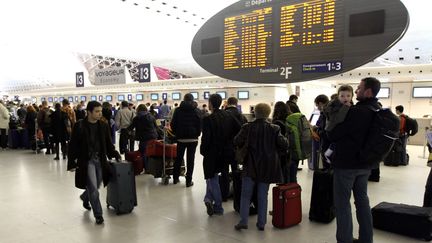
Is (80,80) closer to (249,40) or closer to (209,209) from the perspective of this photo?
(249,40)

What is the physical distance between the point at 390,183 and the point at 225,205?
323 centimetres

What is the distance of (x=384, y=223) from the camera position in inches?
139

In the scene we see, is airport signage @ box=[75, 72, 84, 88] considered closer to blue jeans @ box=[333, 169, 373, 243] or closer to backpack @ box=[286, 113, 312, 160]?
backpack @ box=[286, 113, 312, 160]

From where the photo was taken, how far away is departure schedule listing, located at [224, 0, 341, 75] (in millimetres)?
3781

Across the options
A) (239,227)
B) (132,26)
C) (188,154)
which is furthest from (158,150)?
(132,26)

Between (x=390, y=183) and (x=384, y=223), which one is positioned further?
(x=390, y=183)

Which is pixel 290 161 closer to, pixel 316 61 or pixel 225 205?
pixel 225 205

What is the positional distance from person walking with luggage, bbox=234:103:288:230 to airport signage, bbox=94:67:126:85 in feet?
23.6

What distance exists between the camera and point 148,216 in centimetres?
398

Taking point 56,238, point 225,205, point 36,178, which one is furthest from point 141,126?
point 56,238

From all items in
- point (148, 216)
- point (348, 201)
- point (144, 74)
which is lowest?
point (148, 216)

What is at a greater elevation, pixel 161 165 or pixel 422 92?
pixel 422 92

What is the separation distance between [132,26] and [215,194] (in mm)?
16213

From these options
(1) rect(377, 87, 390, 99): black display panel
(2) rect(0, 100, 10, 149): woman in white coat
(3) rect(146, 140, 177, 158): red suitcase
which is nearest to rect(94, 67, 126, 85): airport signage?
(2) rect(0, 100, 10, 149): woman in white coat
